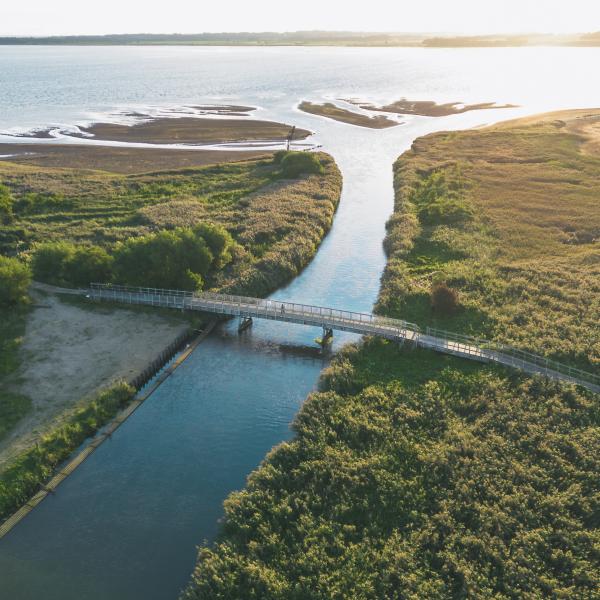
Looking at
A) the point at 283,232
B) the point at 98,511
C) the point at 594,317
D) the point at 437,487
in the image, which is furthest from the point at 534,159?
the point at 98,511

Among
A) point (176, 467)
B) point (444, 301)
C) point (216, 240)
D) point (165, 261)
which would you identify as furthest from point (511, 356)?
point (165, 261)

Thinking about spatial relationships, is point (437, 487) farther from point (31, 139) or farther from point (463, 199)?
point (31, 139)

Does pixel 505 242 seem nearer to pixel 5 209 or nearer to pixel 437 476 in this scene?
pixel 437 476

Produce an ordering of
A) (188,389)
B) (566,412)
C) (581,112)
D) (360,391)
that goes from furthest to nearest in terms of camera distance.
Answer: (581,112)
(188,389)
(360,391)
(566,412)

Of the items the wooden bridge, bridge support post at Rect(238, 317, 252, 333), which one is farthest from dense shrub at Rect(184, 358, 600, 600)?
bridge support post at Rect(238, 317, 252, 333)

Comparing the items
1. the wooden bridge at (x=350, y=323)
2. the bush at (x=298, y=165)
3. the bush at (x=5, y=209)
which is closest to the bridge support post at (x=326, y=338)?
the wooden bridge at (x=350, y=323)

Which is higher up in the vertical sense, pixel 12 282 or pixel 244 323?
pixel 12 282
